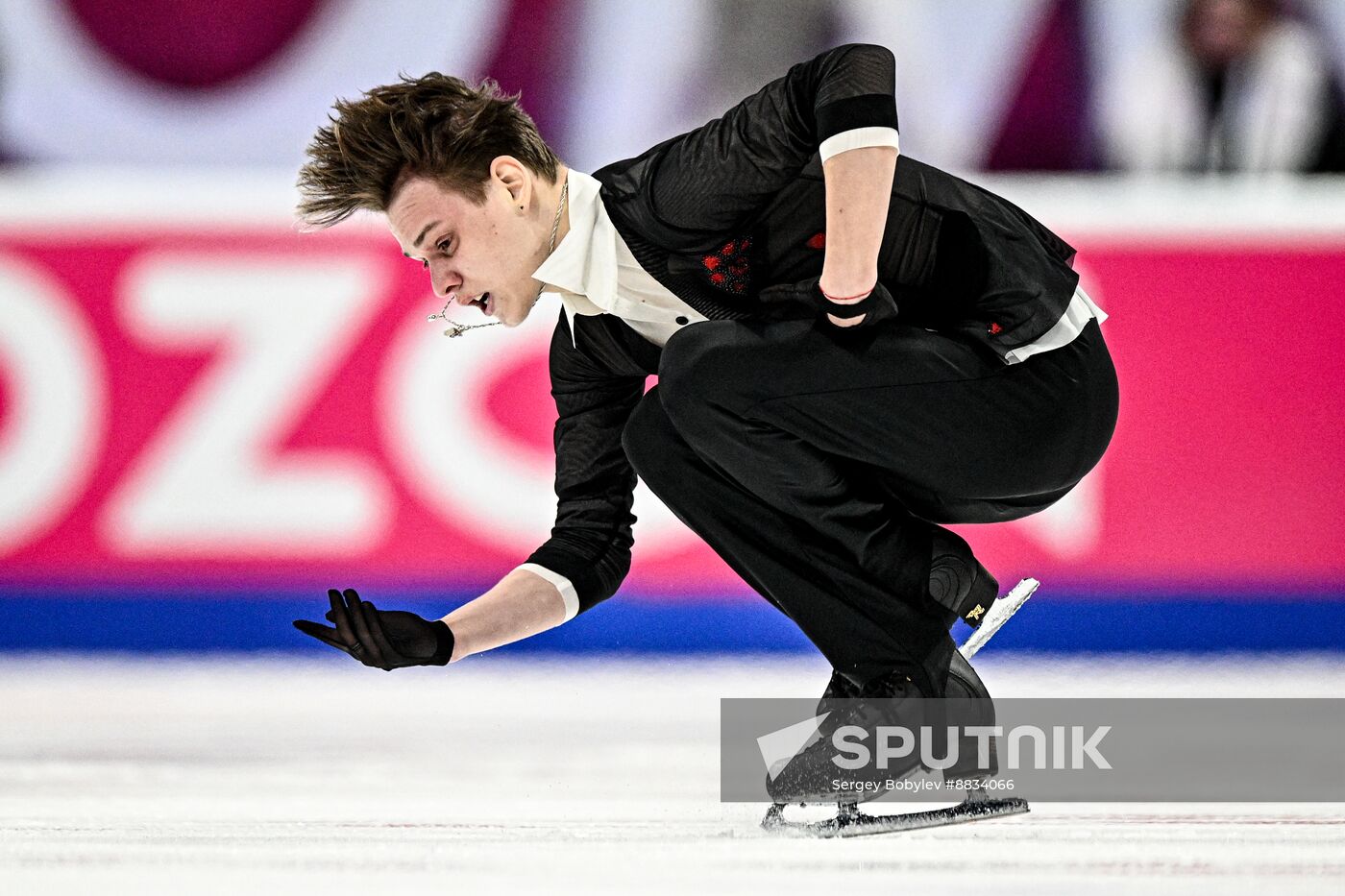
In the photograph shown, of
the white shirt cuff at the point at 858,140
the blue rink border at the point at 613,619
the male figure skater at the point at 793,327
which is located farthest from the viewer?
the blue rink border at the point at 613,619

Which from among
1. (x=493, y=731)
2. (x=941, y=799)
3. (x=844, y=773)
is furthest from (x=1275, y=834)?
(x=493, y=731)

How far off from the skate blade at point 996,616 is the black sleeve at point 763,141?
0.62m

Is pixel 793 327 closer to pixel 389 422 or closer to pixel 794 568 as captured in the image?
pixel 794 568

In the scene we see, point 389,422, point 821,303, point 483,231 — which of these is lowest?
point 821,303

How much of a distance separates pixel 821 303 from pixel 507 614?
1.97ft

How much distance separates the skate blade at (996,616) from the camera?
1806 millimetres

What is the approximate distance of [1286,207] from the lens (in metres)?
3.33

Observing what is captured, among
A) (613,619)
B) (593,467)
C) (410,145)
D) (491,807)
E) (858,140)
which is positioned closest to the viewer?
(858,140)

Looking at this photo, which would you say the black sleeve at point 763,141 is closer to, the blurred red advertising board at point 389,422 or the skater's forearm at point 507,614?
the skater's forearm at point 507,614

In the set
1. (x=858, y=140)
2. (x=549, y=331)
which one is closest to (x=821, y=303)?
(x=858, y=140)

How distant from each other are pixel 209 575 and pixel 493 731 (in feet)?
4.08

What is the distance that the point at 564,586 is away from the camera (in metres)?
1.88

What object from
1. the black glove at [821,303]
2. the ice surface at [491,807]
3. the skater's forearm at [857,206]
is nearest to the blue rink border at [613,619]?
the ice surface at [491,807]

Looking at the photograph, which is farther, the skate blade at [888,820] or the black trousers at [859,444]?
the black trousers at [859,444]
